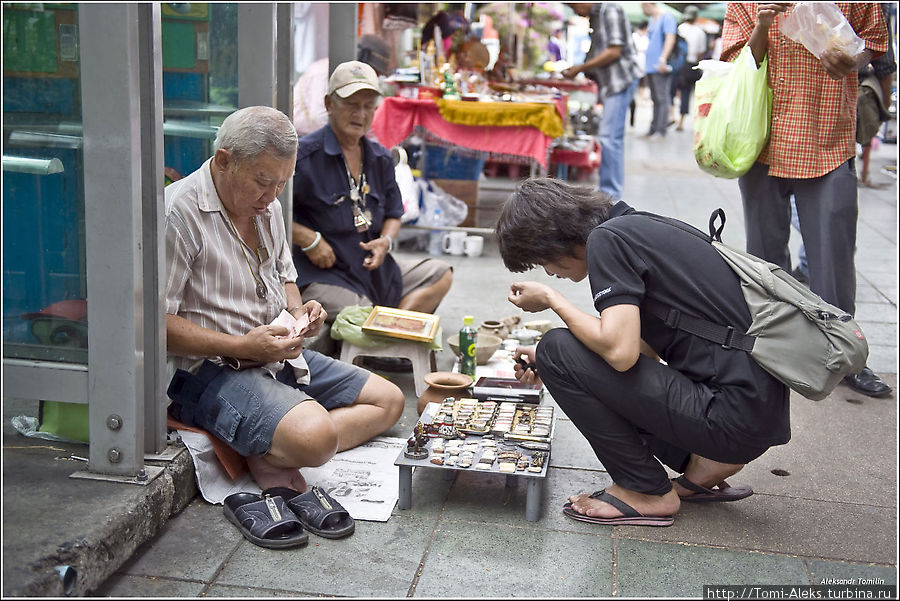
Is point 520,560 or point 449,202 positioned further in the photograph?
point 449,202

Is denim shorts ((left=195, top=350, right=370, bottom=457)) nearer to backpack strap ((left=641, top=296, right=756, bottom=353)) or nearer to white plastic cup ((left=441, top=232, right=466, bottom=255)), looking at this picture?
backpack strap ((left=641, top=296, right=756, bottom=353))

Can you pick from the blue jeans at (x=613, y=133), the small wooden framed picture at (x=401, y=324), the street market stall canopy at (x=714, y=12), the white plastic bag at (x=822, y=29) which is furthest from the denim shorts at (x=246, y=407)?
the street market stall canopy at (x=714, y=12)

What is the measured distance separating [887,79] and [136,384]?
3.51 metres

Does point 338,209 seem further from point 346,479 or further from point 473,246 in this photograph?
point 473,246

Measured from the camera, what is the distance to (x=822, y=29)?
12.9 ft

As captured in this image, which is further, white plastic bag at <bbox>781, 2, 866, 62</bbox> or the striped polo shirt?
white plastic bag at <bbox>781, 2, 866, 62</bbox>

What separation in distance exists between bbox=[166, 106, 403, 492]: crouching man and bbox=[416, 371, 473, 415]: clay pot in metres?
0.61

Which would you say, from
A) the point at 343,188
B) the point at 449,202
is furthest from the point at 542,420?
the point at 449,202

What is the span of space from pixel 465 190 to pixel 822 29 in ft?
12.5

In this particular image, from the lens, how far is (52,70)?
2592 mm

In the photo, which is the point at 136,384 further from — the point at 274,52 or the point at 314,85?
the point at 314,85

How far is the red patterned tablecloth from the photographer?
6685mm

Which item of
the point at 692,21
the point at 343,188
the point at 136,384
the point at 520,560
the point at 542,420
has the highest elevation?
the point at 692,21

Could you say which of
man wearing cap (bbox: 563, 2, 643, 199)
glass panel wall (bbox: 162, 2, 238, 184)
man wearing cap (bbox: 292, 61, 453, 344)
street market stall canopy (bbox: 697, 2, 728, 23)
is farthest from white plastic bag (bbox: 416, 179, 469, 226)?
street market stall canopy (bbox: 697, 2, 728, 23)
